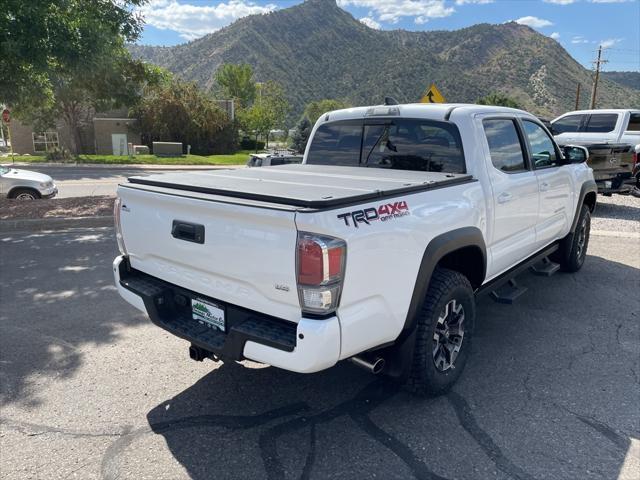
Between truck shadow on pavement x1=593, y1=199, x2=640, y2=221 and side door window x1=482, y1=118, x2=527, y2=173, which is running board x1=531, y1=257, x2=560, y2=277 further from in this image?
truck shadow on pavement x1=593, y1=199, x2=640, y2=221

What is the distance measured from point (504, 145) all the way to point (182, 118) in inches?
1416

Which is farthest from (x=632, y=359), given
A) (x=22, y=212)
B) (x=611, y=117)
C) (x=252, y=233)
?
(x=611, y=117)

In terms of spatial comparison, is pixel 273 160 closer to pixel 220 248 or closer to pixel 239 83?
pixel 220 248

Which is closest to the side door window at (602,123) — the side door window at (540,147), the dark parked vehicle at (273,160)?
the dark parked vehicle at (273,160)

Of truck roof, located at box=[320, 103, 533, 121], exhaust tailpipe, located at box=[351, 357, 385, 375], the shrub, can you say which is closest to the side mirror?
truck roof, located at box=[320, 103, 533, 121]

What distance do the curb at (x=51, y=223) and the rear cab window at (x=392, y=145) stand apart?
5.88 m

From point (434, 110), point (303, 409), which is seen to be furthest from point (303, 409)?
point (434, 110)

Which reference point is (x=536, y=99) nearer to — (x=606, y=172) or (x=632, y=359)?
(x=606, y=172)

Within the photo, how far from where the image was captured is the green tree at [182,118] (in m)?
36.8

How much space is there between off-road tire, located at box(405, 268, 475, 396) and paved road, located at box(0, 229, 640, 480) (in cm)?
17

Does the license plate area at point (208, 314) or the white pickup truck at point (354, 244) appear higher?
the white pickup truck at point (354, 244)

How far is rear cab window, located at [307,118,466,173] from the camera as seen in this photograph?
3.91m

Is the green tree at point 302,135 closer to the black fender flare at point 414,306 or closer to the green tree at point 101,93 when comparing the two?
the green tree at point 101,93

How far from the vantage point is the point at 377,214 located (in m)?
2.59
